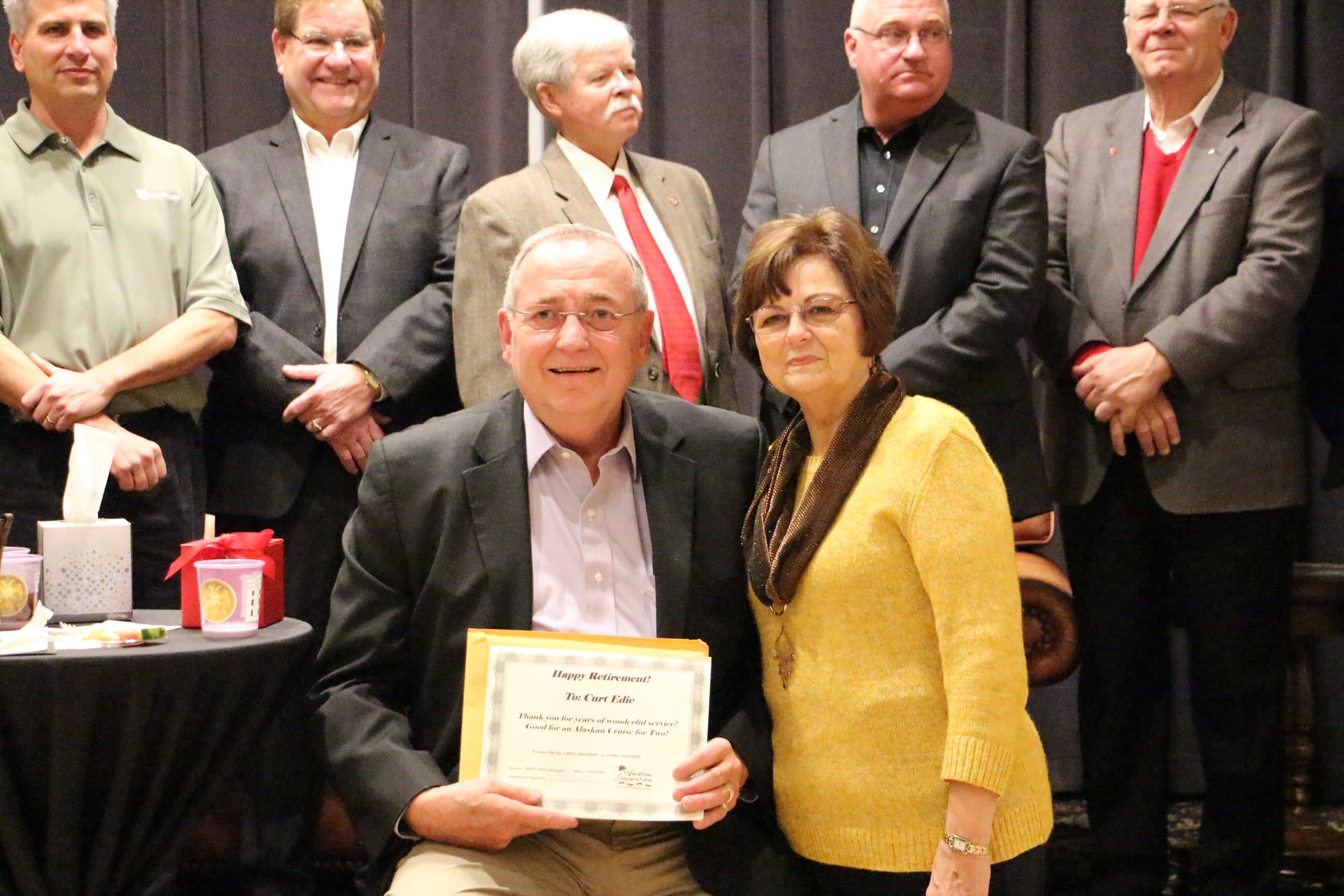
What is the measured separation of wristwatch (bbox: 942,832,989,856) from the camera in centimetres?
186

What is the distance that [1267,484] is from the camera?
2959mm

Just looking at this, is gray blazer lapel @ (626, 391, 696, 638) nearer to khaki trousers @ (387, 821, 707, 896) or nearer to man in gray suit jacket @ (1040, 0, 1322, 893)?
khaki trousers @ (387, 821, 707, 896)

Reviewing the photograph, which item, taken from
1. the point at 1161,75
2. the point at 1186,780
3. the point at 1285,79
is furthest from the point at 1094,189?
the point at 1186,780

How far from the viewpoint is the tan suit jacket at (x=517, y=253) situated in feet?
9.98

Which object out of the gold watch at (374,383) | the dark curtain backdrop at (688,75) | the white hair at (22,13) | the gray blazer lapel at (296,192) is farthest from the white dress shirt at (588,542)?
the dark curtain backdrop at (688,75)

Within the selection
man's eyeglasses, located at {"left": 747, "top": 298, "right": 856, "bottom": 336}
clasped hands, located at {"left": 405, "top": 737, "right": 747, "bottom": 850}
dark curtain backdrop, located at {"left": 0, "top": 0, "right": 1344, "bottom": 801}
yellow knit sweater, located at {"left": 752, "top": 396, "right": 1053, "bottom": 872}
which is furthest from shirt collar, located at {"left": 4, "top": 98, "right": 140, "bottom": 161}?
yellow knit sweater, located at {"left": 752, "top": 396, "right": 1053, "bottom": 872}

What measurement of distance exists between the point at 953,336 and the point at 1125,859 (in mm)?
1166

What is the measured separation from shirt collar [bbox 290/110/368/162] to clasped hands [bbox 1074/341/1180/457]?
1734 mm

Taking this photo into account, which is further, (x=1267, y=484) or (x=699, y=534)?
(x=1267, y=484)

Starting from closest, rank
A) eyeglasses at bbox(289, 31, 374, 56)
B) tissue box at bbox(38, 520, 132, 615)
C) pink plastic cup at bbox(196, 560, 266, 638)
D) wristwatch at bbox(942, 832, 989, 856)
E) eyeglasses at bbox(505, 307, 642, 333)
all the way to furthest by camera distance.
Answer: wristwatch at bbox(942, 832, 989, 856) < eyeglasses at bbox(505, 307, 642, 333) < pink plastic cup at bbox(196, 560, 266, 638) < tissue box at bbox(38, 520, 132, 615) < eyeglasses at bbox(289, 31, 374, 56)

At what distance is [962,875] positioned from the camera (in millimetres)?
1864

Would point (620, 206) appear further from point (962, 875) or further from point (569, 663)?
point (962, 875)

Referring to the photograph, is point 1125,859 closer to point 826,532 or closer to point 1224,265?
point 1224,265

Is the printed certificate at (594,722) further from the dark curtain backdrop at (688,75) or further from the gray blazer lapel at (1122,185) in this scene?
the dark curtain backdrop at (688,75)
